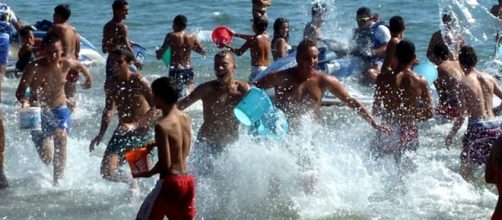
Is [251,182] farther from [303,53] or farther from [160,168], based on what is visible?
[160,168]

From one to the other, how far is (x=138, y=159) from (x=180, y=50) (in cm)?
574

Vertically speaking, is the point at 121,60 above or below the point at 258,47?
above

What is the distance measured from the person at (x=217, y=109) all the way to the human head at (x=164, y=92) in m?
1.29

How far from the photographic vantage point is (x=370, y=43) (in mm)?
12219

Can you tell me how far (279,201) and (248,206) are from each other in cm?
27

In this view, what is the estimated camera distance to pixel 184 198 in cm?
652

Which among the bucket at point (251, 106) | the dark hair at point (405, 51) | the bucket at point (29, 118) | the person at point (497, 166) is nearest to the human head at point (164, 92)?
the bucket at point (251, 106)

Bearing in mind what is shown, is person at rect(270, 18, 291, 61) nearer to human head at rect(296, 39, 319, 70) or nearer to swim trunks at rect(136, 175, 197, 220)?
human head at rect(296, 39, 319, 70)

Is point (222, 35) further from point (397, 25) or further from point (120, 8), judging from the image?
point (397, 25)

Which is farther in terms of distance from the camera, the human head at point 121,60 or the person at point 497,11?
the person at point 497,11

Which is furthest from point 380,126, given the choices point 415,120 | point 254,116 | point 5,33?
point 5,33

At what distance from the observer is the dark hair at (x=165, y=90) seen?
648 centimetres

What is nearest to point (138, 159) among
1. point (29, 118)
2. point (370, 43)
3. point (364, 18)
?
point (29, 118)

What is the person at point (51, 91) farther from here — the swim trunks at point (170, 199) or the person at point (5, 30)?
the person at point (5, 30)
